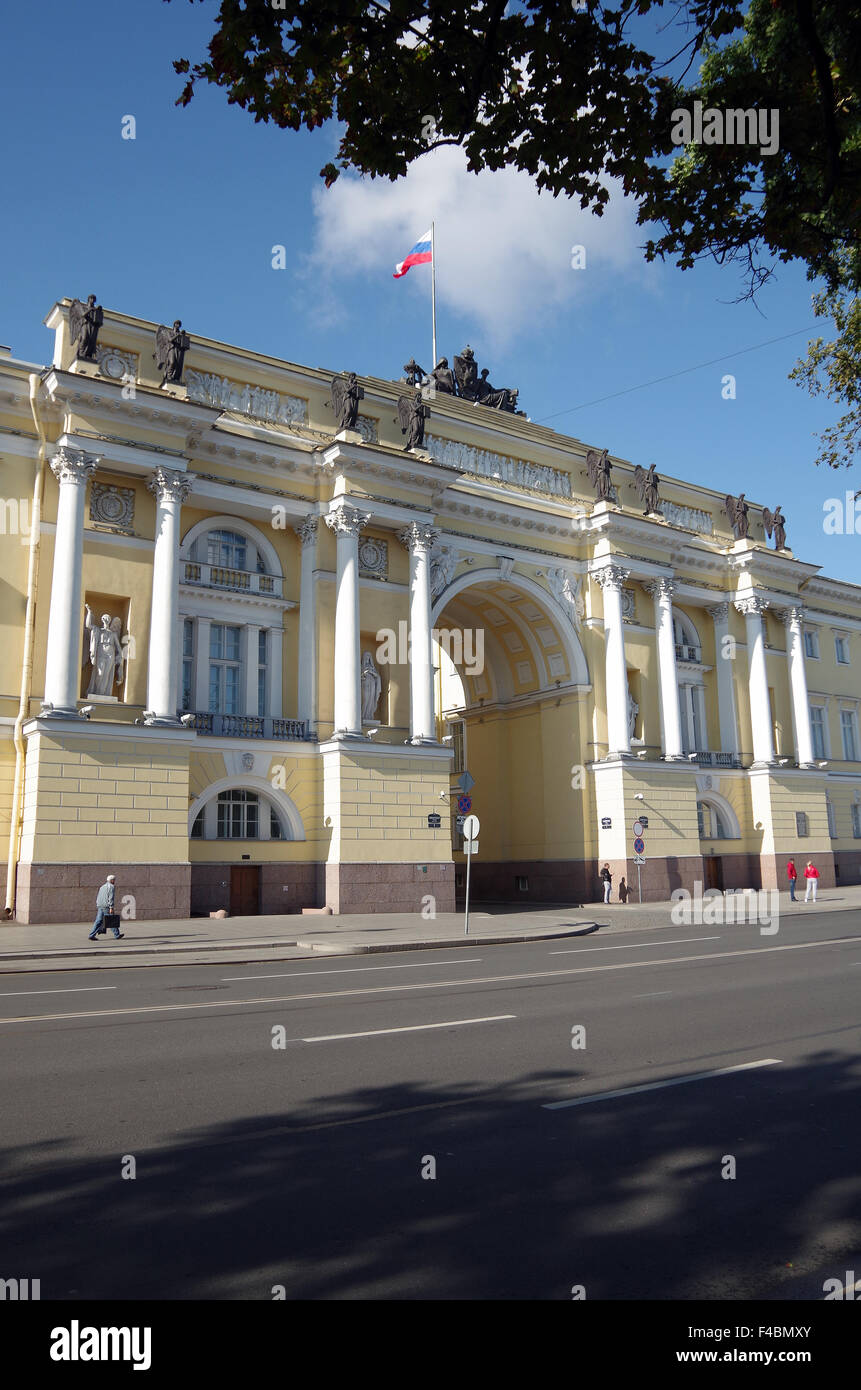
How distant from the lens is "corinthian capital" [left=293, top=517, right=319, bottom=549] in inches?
1232

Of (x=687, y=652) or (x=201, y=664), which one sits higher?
(x=687, y=652)

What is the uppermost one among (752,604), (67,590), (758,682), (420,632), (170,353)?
(170,353)

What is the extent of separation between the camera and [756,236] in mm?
7855

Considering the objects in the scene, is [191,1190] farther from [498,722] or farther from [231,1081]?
[498,722]

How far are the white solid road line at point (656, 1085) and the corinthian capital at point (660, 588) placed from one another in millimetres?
32706

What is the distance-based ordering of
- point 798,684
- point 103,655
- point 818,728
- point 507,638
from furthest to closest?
1. point 818,728
2. point 798,684
3. point 507,638
4. point 103,655

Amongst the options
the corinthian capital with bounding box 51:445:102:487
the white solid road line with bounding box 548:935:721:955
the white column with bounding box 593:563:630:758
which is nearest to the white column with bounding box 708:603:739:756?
the white column with bounding box 593:563:630:758

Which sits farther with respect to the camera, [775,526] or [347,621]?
[775,526]

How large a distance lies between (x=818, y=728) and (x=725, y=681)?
7.85 meters

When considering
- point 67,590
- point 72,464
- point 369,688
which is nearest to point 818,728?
point 369,688

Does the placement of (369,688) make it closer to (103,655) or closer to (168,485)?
(103,655)

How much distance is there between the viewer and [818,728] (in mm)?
47406

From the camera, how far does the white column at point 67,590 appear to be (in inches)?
997

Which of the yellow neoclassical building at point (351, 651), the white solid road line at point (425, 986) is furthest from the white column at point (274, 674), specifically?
the white solid road line at point (425, 986)
